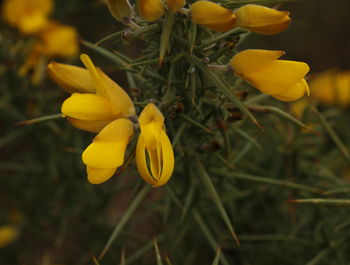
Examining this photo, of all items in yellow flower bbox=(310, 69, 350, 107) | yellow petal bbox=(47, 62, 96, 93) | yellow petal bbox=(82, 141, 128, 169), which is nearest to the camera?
yellow petal bbox=(82, 141, 128, 169)

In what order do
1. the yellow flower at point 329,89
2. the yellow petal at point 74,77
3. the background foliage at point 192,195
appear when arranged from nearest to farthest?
the yellow petal at point 74,77, the background foliage at point 192,195, the yellow flower at point 329,89

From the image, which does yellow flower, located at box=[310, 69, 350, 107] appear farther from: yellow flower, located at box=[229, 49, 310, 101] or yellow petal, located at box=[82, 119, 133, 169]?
yellow petal, located at box=[82, 119, 133, 169]

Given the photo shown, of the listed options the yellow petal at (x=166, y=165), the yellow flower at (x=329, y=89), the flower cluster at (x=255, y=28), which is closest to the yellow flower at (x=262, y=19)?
the flower cluster at (x=255, y=28)

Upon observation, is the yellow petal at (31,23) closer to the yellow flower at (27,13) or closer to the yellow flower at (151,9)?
the yellow flower at (27,13)

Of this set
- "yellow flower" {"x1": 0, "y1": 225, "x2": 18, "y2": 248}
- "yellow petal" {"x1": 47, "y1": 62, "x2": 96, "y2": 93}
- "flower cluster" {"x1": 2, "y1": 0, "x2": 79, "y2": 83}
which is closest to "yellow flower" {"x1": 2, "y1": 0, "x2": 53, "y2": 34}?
"flower cluster" {"x1": 2, "y1": 0, "x2": 79, "y2": 83}

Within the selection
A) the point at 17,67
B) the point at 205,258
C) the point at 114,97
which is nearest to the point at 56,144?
the point at 17,67

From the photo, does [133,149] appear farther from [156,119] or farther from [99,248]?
[99,248]
